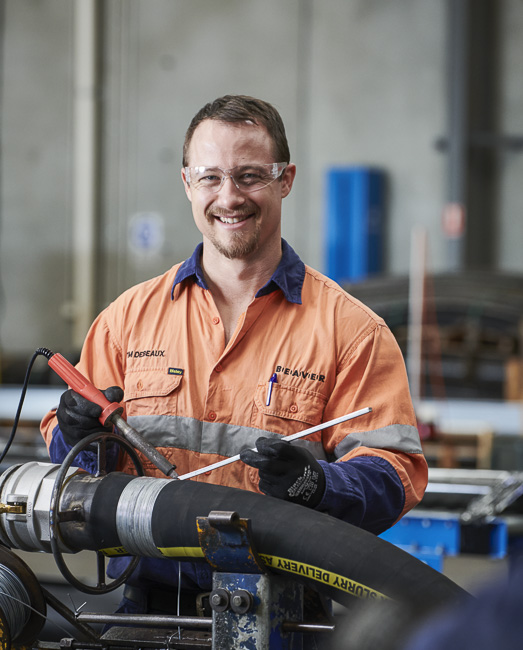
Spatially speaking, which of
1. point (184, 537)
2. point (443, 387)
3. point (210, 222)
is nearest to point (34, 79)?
point (443, 387)

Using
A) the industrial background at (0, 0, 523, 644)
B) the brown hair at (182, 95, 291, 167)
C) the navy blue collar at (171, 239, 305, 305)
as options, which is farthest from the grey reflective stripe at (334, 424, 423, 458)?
the industrial background at (0, 0, 523, 644)

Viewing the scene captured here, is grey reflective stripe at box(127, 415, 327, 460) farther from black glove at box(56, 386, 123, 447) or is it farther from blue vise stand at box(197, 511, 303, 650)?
blue vise stand at box(197, 511, 303, 650)

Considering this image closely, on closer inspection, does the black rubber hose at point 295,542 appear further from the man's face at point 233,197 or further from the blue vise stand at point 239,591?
the man's face at point 233,197

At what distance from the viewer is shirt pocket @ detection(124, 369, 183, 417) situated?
1.40 m

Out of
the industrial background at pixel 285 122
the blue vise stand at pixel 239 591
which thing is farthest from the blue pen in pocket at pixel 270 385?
the industrial background at pixel 285 122

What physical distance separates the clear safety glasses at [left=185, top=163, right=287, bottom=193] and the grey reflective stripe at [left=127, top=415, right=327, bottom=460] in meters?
0.39

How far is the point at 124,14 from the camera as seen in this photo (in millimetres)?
7992

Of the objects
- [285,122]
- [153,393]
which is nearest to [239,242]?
[153,393]

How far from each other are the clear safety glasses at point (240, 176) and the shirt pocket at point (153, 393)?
0.32m

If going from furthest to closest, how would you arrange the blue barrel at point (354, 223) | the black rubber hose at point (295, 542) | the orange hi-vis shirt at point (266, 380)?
the blue barrel at point (354, 223) < the orange hi-vis shirt at point (266, 380) < the black rubber hose at point (295, 542)

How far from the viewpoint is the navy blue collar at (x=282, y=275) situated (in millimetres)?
1425

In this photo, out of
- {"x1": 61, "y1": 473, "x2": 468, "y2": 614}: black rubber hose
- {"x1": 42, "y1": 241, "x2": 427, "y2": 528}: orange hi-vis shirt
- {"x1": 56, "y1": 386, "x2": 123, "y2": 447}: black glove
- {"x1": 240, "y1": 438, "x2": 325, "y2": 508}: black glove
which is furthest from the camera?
{"x1": 42, "y1": 241, "x2": 427, "y2": 528}: orange hi-vis shirt

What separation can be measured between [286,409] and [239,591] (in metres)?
0.39

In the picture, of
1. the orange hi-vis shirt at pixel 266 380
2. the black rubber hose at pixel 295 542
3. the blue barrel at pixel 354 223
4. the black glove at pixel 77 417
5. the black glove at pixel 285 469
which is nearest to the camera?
the black rubber hose at pixel 295 542
